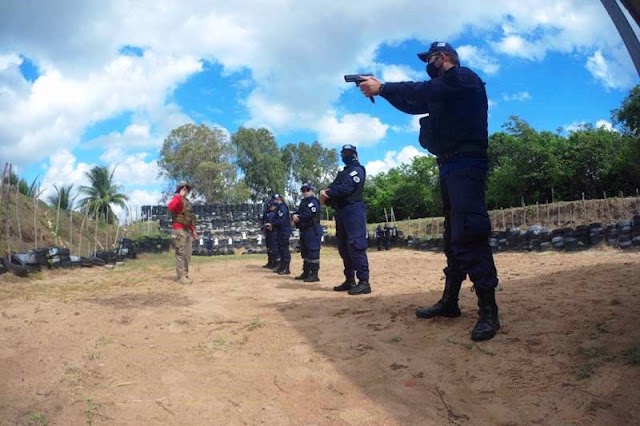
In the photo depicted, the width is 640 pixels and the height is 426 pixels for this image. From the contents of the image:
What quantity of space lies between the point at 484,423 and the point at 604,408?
54 cm

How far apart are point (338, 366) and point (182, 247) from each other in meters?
6.17

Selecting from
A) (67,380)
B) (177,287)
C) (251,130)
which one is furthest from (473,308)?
(251,130)

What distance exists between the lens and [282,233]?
34.9 feet

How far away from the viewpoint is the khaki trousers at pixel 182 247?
8562 mm

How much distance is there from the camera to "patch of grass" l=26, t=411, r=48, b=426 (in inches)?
96.7

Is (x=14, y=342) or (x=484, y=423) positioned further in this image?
(x=14, y=342)

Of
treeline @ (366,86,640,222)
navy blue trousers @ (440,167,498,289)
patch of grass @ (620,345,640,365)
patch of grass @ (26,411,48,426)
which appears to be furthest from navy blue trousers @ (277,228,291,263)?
treeline @ (366,86,640,222)

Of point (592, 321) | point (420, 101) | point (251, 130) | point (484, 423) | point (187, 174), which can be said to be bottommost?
point (484, 423)

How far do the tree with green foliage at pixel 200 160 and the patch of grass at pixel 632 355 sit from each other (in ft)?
133

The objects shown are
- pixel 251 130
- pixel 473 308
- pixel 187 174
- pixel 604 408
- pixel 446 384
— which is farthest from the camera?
pixel 251 130

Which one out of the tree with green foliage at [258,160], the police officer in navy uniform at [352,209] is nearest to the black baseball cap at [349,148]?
the police officer in navy uniform at [352,209]

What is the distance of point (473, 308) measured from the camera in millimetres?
4070

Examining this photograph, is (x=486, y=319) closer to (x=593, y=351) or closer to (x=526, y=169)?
(x=593, y=351)

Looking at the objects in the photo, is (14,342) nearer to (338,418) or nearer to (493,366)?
(338,418)
